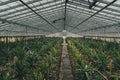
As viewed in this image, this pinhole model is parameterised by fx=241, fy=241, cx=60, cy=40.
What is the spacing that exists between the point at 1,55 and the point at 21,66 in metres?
3.26

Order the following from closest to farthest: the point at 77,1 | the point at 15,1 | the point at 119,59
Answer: the point at 119,59
the point at 15,1
the point at 77,1

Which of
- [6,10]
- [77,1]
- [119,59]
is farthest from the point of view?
[77,1]

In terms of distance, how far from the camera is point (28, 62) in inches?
415

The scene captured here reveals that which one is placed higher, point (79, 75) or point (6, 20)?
point (6, 20)

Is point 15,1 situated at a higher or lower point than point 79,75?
higher

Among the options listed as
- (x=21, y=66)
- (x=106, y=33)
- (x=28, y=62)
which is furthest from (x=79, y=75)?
(x=106, y=33)

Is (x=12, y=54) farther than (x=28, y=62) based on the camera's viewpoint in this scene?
Yes

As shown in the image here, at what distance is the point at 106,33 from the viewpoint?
38781 millimetres

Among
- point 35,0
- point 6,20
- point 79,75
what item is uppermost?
point 35,0

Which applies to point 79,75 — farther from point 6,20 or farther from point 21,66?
point 6,20

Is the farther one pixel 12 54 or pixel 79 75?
pixel 12 54

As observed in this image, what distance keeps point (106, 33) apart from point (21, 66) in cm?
3149

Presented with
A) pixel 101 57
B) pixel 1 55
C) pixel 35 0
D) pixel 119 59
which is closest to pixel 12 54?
→ pixel 1 55

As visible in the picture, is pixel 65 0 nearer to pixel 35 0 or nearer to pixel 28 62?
pixel 35 0
